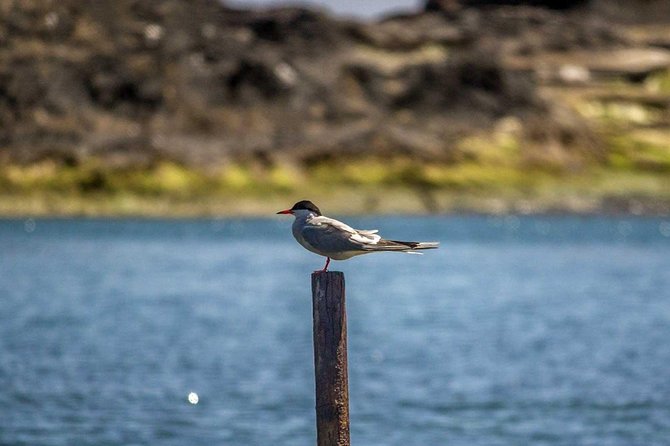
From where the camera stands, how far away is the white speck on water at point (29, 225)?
126 m

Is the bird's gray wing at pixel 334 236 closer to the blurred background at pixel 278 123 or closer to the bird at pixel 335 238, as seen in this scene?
the bird at pixel 335 238

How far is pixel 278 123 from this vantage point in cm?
14888

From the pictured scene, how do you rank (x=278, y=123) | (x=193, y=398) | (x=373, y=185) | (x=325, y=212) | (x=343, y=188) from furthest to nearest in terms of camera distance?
(x=278, y=123), (x=373, y=185), (x=343, y=188), (x=325, y=212), (x=193, y=398)

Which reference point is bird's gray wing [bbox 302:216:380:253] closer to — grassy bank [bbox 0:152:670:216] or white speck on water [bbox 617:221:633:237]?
white speck on water [bbox 617:221:633:237]

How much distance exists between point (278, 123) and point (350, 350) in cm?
11024

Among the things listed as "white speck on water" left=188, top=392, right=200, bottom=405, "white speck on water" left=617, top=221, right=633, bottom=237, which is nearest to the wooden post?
"white speck on water" left=188, top=392, right=200, bottom=405

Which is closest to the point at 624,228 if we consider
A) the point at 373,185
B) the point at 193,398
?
the point at 373,185

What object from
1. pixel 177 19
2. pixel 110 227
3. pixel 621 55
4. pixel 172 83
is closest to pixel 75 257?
pixel 110 227

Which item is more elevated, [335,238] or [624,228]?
[624,228]

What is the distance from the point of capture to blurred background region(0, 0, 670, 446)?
29.8 metres

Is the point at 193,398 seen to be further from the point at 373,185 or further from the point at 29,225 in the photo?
the point at 373,185

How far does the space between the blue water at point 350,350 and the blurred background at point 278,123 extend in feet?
155

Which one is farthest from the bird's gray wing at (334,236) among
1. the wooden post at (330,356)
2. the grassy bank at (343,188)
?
the grassy bank at (343,188)

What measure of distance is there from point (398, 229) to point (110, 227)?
3167cm
